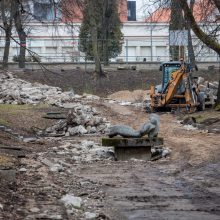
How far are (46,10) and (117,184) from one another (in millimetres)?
5785

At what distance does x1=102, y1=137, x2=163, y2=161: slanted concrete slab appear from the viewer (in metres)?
15.9

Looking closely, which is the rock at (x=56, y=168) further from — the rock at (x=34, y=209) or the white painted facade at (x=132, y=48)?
the white painted facade at (x=132, y=48)

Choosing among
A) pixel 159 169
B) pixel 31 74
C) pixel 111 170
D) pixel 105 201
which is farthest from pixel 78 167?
pixel 31 74

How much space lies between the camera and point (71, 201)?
9531 millimetres

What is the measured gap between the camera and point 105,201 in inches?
399

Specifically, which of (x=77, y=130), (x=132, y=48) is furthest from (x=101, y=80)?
(x=77, y=130)

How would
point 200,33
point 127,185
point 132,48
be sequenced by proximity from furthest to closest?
point 132,48 < point 200,33 < point 127,185

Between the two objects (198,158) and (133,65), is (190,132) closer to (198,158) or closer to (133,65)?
(198,158)

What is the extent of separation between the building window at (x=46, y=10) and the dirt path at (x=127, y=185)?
352 centimetres

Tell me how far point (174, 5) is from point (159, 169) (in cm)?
1320

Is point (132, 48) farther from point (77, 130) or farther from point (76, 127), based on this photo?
point (77, 130)

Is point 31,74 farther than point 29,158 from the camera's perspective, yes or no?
Yes

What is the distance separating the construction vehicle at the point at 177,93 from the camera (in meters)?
28.7

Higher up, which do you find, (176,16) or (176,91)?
(176,16)
